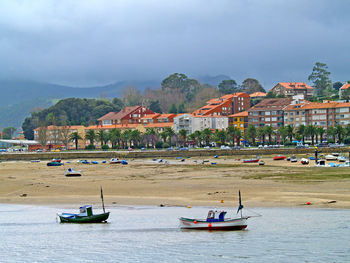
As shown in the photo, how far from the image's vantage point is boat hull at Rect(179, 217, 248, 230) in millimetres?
32406

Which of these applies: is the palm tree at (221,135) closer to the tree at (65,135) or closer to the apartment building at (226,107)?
Result: the apartment building at (226,107)

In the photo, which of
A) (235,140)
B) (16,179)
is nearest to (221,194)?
(16,179)

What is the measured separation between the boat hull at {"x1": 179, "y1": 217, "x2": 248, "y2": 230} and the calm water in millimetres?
371

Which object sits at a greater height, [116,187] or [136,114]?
[136,114]

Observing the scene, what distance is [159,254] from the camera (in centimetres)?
2755

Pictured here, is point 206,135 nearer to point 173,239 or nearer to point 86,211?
point 86,211

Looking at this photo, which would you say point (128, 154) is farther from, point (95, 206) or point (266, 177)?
point (95, 206)

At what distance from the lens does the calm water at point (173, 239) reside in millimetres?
27078

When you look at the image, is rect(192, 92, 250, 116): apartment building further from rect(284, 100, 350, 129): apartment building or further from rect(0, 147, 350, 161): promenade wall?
rect(0, 147, 350, 161): promenade wall

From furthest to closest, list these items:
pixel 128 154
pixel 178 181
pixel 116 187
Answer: pixel 128 154, pixel 178 181, pixel 116 187

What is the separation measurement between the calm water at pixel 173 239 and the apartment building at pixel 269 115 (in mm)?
132265

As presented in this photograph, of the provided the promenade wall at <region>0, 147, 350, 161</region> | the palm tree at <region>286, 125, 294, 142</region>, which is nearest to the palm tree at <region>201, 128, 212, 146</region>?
the palm tree at <region>286, 125, 294, 142</region>

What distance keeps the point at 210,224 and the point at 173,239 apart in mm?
2952

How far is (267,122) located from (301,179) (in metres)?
115
